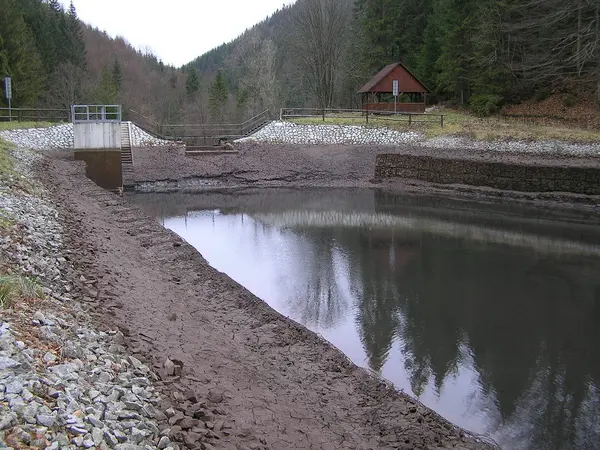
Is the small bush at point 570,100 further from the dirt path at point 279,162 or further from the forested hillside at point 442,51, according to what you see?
the dirt path at point 279,162

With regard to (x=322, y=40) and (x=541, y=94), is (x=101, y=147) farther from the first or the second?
(x=541, y=94)

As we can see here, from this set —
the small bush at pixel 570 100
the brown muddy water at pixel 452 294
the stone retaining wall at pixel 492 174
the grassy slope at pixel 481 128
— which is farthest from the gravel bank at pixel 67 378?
the small bush at pixel 570 100

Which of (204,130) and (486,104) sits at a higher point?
(486,104)

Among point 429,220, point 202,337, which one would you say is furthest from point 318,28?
point 202,337

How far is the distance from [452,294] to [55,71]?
169 feet

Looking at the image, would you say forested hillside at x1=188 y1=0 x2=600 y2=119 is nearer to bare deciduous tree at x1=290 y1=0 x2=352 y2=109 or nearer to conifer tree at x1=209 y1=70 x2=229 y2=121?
bare deciduous tree at x1=290 y1=0 x2=352 y2=109

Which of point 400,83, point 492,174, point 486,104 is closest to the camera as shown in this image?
point 492,174

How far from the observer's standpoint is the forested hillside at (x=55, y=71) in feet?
140

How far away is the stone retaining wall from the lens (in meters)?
22.6

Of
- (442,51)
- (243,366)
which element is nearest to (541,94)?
(442,51)

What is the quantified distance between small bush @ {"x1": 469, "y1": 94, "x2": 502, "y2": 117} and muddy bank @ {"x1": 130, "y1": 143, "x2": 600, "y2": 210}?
336 inches

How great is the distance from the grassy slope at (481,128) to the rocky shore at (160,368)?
2160 centimetres

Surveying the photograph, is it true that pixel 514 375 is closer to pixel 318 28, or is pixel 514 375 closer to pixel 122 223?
pixel 122 223

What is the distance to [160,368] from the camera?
5.96 metres
